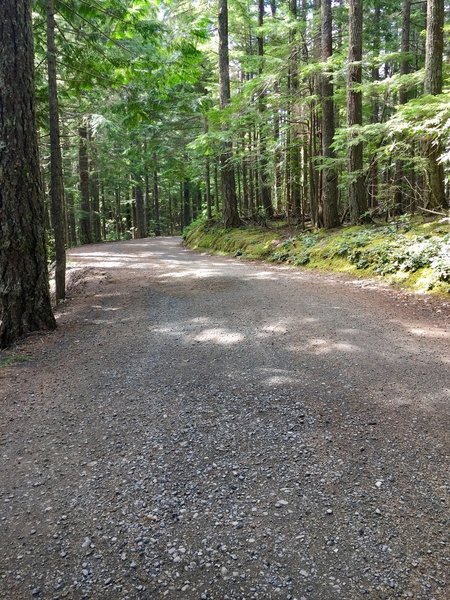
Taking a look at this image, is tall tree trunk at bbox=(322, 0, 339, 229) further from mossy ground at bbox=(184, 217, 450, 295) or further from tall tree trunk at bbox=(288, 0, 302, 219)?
tall tree trunk at bbox=(288, 0, 302, 219)

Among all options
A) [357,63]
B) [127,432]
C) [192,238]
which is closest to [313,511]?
[127,432]

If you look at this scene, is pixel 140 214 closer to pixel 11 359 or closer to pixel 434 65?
pixel 434 65

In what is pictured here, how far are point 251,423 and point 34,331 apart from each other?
4481 millimetres

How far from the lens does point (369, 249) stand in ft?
34.2

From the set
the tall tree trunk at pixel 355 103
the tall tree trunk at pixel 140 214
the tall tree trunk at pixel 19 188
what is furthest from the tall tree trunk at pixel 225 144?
the tall tree trunk at pixel 140 214

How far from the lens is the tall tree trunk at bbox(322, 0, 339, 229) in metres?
13.2

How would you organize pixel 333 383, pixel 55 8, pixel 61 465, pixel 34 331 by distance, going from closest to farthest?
pixel 61 465 → pixel 333 383 → pixel 34 331 → pixel 55 8

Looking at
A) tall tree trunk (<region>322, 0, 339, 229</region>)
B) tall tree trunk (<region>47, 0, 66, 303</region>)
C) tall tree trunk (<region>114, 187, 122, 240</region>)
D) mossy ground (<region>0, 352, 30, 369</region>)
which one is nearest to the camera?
mossy ground (<region>0, 352, 30, 369</region>)

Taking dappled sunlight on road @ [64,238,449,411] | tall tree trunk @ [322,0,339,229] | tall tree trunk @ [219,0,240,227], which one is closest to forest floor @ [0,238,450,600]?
dappled sunlight on road @ [64,238,449,411]

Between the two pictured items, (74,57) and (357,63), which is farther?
(357,63)

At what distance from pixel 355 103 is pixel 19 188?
32.7ft

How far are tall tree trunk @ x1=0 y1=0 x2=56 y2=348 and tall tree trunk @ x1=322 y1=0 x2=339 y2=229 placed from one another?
Answer: 8.90m

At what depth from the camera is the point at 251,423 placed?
363 centimetres

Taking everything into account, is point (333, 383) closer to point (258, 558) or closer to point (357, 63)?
point (258, 558)
